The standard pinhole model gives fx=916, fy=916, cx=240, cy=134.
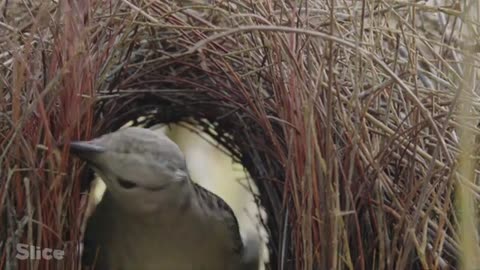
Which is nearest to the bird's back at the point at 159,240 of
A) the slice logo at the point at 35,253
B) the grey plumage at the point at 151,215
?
the grey plumage at the point at 151,215

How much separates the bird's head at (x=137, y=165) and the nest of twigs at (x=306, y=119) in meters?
0.04

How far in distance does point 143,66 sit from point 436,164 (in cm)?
50

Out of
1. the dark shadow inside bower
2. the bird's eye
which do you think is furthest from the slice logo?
the dark shadow inside bower

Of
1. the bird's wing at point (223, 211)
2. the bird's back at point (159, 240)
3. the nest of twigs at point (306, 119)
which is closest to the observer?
the nest of twigs at point (306, 119)

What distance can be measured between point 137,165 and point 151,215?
125mm

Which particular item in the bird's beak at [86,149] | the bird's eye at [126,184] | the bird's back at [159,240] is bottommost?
the bird's back at [159,240]

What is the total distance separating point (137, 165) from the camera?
3.61 feet

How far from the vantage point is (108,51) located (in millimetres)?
1188

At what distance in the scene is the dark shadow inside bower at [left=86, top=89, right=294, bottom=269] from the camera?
4.56 ft

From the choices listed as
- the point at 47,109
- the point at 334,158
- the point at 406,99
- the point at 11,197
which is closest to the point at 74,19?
the point at 47,109

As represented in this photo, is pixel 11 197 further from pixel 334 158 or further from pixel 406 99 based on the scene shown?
pixel 406 99

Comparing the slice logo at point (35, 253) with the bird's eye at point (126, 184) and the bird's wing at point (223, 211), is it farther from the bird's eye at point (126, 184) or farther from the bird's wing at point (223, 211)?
the bird's wing at point (223, 211)

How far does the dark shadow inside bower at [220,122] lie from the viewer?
139 cm

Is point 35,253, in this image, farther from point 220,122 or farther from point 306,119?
point 220,122
